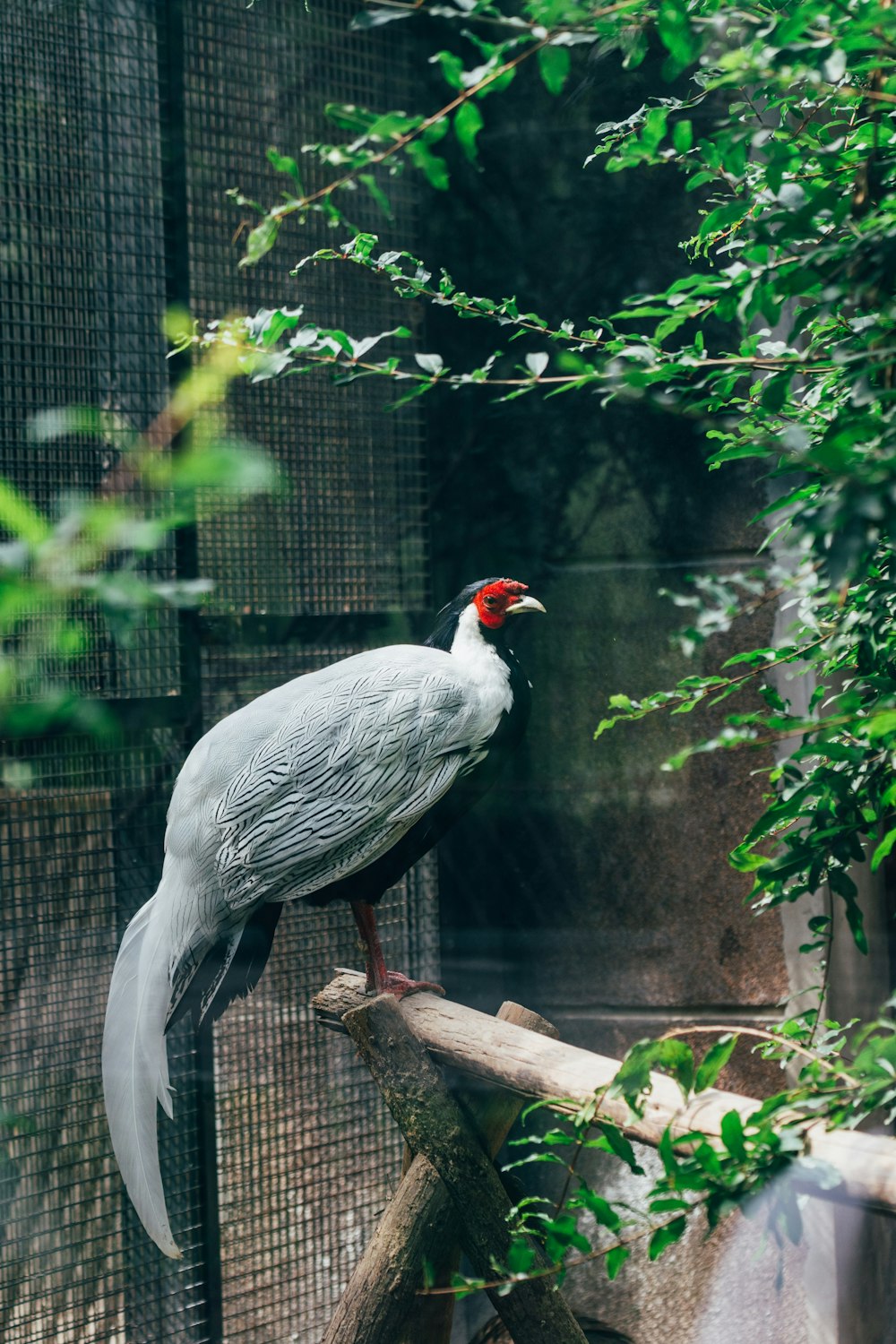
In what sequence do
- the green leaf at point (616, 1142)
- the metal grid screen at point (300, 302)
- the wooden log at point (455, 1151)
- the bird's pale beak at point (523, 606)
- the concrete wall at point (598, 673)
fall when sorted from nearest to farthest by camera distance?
the green leaf at point (616, 1142), the wooden log at point (455, 1151), the bird's pale beak at point (523, 606), the metal grid screen at point (300, 302), the concrete wall at point (598, 673)

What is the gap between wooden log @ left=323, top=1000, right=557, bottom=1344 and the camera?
1498 mm

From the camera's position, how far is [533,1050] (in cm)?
144

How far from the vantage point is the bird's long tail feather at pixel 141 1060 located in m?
1.53

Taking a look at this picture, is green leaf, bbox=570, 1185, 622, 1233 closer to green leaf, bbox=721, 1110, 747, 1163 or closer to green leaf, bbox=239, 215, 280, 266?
green leaf, bbox=721, 1110, 747, 1163

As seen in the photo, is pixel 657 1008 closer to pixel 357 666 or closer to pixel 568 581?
pixel 568 581

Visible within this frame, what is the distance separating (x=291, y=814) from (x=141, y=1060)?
14.6 inches

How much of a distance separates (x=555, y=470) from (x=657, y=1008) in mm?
956

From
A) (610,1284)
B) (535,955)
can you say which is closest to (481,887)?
(535,955)

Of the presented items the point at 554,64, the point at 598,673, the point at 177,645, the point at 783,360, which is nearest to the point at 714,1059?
the point at 783,360

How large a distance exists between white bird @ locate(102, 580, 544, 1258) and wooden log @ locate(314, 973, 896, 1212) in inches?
5.2

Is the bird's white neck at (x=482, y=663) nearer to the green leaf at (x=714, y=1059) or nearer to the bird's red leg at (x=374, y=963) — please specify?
the bird's red leg at (x=374, y=963)

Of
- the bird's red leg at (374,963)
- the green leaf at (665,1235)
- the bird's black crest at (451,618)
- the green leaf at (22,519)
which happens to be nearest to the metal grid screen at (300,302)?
the bird's black crest at (451,618)

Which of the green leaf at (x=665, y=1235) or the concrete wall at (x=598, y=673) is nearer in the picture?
the green leaf at (x=665, y=1235)

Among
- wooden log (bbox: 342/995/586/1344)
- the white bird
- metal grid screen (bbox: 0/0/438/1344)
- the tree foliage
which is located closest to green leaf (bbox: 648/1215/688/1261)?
the tree foliage
